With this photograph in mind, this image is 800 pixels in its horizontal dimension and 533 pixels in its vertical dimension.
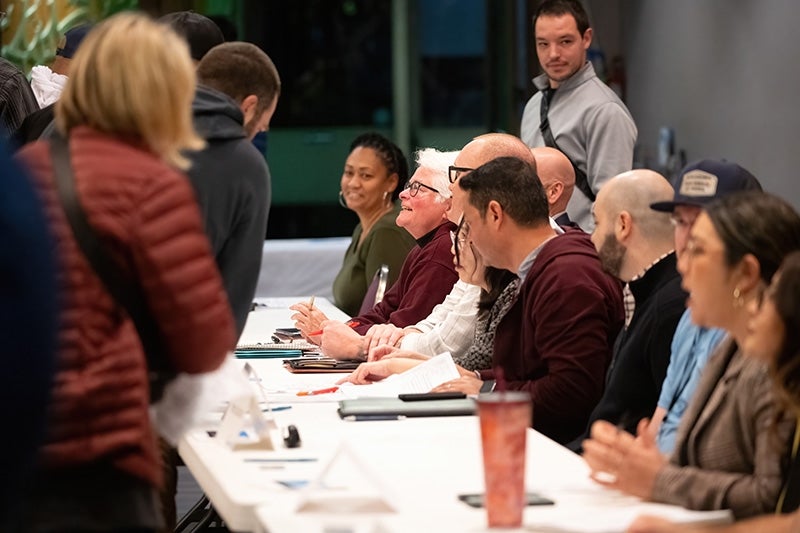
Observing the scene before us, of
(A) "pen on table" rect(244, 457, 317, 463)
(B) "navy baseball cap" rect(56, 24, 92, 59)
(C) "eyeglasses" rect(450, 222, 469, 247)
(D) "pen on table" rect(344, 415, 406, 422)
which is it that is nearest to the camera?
(A) "pen on table" rect(244, 457, 317, 463)

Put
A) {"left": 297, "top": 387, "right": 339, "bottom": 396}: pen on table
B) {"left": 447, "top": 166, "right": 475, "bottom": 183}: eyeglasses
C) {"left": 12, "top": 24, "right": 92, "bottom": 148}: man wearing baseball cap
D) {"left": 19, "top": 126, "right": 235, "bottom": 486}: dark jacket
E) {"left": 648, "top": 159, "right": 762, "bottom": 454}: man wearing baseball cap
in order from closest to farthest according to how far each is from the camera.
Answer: {"left": 19, "top": 126, "right": 235, "bottom": 486}: dark jacket, {"left": 648, "top": 159, "right": 762, "bottom": 454}: man wearing baseball cap, {"left": 297, "top": 387, "right": 339, "bottom": 396}: pen on table, {"left": 12, "top": 24, "right": 92, "bottom": 148}: man wearing baseball cap, {"left": 447, "top": 166, "right": 475, "bottom": 183}: eyeglasses

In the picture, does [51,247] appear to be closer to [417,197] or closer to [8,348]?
[8,348]

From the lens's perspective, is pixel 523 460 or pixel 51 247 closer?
pixel 51 247

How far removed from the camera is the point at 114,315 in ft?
6.96

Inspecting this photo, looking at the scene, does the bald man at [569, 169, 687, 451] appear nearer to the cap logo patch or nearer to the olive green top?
the cap logo patch

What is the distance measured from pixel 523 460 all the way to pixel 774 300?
49 centimetres

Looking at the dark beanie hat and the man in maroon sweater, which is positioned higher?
the dark beanie hat

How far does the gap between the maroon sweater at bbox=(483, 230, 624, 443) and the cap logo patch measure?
22.2 inches

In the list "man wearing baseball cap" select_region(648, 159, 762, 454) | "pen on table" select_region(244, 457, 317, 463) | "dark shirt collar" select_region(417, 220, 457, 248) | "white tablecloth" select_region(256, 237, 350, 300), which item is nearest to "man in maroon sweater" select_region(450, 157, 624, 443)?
"man wearing baseball cap" select_region(648, 159, 762, 454)

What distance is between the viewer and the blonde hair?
2236 mm

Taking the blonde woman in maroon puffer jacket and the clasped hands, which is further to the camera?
the clasped hands

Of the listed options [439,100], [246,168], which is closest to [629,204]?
[246,168]

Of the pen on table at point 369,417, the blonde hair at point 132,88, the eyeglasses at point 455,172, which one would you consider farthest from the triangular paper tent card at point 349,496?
the eyeglasses at point 455,172

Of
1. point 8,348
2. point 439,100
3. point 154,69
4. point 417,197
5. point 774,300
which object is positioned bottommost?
point 439,100
